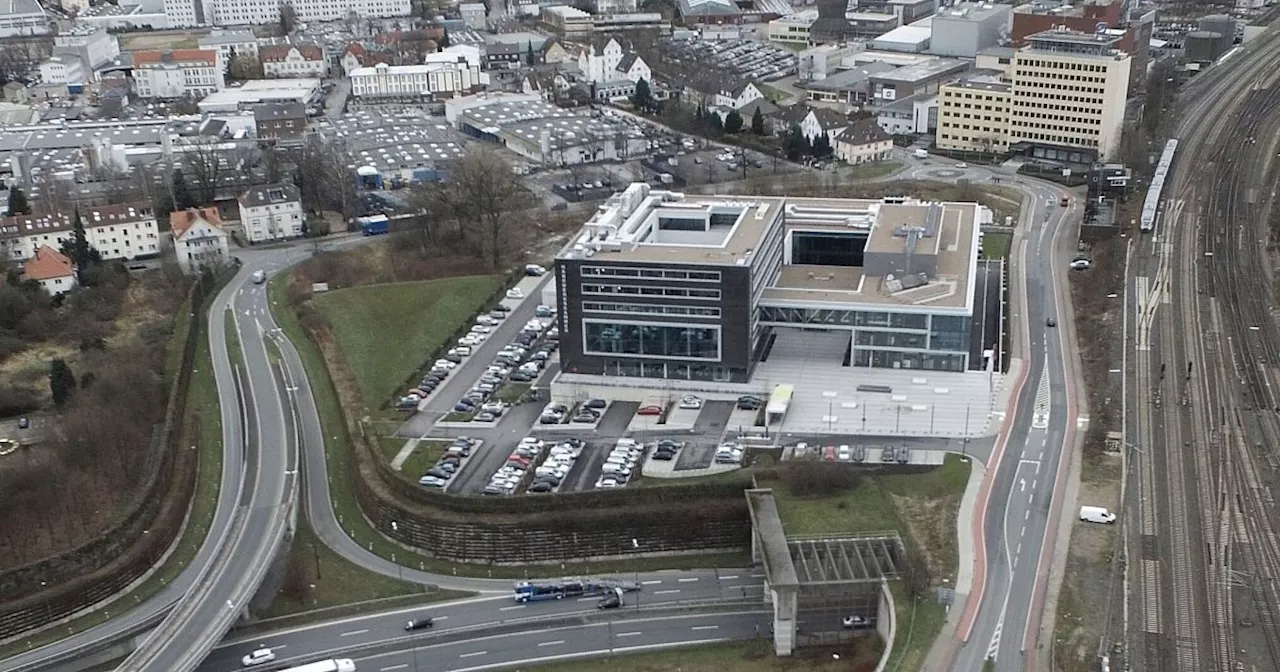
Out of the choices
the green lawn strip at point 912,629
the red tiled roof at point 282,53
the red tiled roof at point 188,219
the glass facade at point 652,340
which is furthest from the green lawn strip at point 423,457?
the red tiled roof at point 282,53

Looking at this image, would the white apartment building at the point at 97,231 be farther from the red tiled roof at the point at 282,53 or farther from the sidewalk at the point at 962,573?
the red tiled roof at the point at 282,53

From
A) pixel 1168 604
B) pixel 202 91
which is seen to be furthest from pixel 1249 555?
pixel 202 91

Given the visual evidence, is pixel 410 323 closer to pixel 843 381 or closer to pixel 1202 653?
pixel 843 381

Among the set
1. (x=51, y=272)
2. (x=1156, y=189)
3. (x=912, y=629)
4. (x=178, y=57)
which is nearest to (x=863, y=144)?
(x=1156, y=189)

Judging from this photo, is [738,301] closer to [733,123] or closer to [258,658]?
[258,658]

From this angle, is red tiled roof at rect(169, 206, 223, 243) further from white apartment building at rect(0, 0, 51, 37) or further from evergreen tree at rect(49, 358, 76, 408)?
white apartment building at rect(0, 0, 51, 37)

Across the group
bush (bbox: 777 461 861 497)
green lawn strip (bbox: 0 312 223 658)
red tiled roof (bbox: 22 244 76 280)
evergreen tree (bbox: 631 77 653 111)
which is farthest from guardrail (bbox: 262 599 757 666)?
evergreen tree (bbox: 631 77 653 111)
